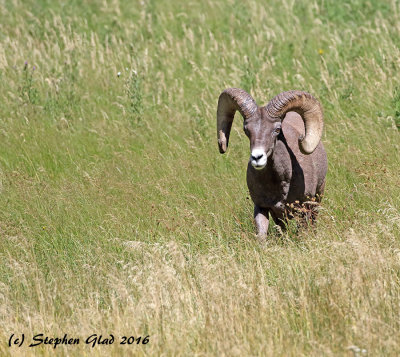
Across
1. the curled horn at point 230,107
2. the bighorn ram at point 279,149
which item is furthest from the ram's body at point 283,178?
the curled horn at point 230,107

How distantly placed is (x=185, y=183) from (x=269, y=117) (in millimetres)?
2317

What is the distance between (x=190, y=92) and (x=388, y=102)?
3305 millimetres

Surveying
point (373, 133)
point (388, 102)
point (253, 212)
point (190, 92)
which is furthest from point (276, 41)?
point (253, 212)

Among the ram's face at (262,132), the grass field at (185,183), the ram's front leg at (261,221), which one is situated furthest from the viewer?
the ram's front leg at (261,221)

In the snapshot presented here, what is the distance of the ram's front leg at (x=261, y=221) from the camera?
834 cm

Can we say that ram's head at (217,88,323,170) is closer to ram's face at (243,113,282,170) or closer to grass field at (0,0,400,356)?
ram's face at (243,113,282,170)

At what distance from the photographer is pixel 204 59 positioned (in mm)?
14508

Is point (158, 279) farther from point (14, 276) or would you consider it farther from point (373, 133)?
point (373, 133)

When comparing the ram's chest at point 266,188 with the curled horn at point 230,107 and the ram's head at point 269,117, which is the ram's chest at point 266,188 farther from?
the curled horn at point 230,107

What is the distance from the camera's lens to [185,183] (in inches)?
398

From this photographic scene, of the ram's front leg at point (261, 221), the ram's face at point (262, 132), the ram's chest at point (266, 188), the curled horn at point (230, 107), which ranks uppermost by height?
the curled horn at point (230, 107)

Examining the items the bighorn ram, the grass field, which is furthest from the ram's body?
the grass field

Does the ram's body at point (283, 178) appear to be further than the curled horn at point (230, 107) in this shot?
Yes

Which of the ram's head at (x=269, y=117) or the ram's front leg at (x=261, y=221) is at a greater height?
the ram's head at (x=269, y=117)
